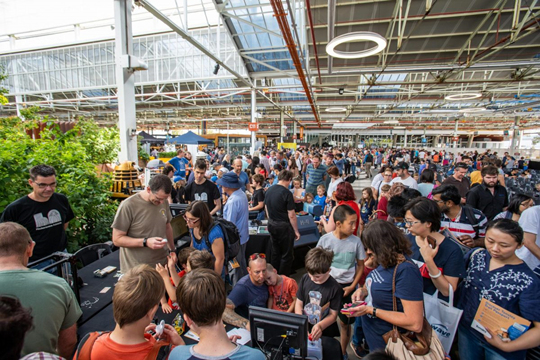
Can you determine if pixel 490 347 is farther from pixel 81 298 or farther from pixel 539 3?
pixel 539 3

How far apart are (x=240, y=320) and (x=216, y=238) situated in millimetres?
728

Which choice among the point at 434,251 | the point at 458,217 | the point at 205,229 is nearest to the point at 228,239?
the point at 205,229

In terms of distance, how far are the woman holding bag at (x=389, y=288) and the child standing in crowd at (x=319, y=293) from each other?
0.28 meters

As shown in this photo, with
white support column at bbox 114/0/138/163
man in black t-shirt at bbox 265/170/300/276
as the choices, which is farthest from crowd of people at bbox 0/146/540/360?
white support column at bbox 114/0/138/163

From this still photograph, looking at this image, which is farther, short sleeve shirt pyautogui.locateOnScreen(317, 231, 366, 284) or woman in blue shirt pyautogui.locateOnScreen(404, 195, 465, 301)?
short sleeve shirt pyautogui.locateOnScreen(317, 231, 366, 284)

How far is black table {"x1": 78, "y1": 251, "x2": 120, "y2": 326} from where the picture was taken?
204 centimetres

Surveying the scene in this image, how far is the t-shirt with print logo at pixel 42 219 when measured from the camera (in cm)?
240

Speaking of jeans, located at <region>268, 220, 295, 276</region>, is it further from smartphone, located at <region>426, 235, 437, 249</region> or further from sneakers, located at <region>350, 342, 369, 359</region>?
smartphone, located at <region>426, 235, 437, 249</region>

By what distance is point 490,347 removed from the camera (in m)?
1.66

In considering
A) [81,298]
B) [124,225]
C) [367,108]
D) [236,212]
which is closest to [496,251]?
[236,212]

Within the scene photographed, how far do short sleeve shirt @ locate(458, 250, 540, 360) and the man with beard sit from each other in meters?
2.48

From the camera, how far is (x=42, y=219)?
99.3 inches

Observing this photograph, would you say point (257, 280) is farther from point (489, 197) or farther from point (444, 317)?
point (489, 197)

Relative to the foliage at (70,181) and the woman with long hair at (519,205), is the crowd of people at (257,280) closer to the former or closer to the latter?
the woman with long hair at (519,205)
